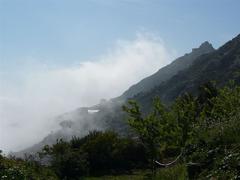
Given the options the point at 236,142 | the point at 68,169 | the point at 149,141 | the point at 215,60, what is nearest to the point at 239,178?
the point at 236,142

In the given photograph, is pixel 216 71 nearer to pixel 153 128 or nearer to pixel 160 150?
pixel 153 128

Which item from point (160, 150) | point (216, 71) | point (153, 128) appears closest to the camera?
point (160, 150)

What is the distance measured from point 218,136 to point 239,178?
3096mm

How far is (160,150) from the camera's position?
932 inches

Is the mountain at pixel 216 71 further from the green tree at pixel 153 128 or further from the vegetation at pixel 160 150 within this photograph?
the green tree at pixel 153 128

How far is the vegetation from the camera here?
887 cm

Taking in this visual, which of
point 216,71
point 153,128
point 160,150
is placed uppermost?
point 216,71

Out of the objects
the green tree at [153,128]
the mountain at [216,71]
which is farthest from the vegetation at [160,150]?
the mountain at [216,71]

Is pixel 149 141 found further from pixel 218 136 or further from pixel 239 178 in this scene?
pixel 239 178

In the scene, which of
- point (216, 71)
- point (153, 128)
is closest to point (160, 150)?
point (153, 128)

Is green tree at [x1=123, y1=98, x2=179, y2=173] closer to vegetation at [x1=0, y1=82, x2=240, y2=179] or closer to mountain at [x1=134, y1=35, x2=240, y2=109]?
vegetation at [x1=0, y1=82, x2=240, y2=179]

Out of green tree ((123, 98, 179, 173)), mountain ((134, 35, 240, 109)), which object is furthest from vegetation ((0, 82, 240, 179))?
mountain ((134, 35, 240, 109))

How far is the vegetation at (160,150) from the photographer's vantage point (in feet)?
29.1

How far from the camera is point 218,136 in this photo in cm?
946
